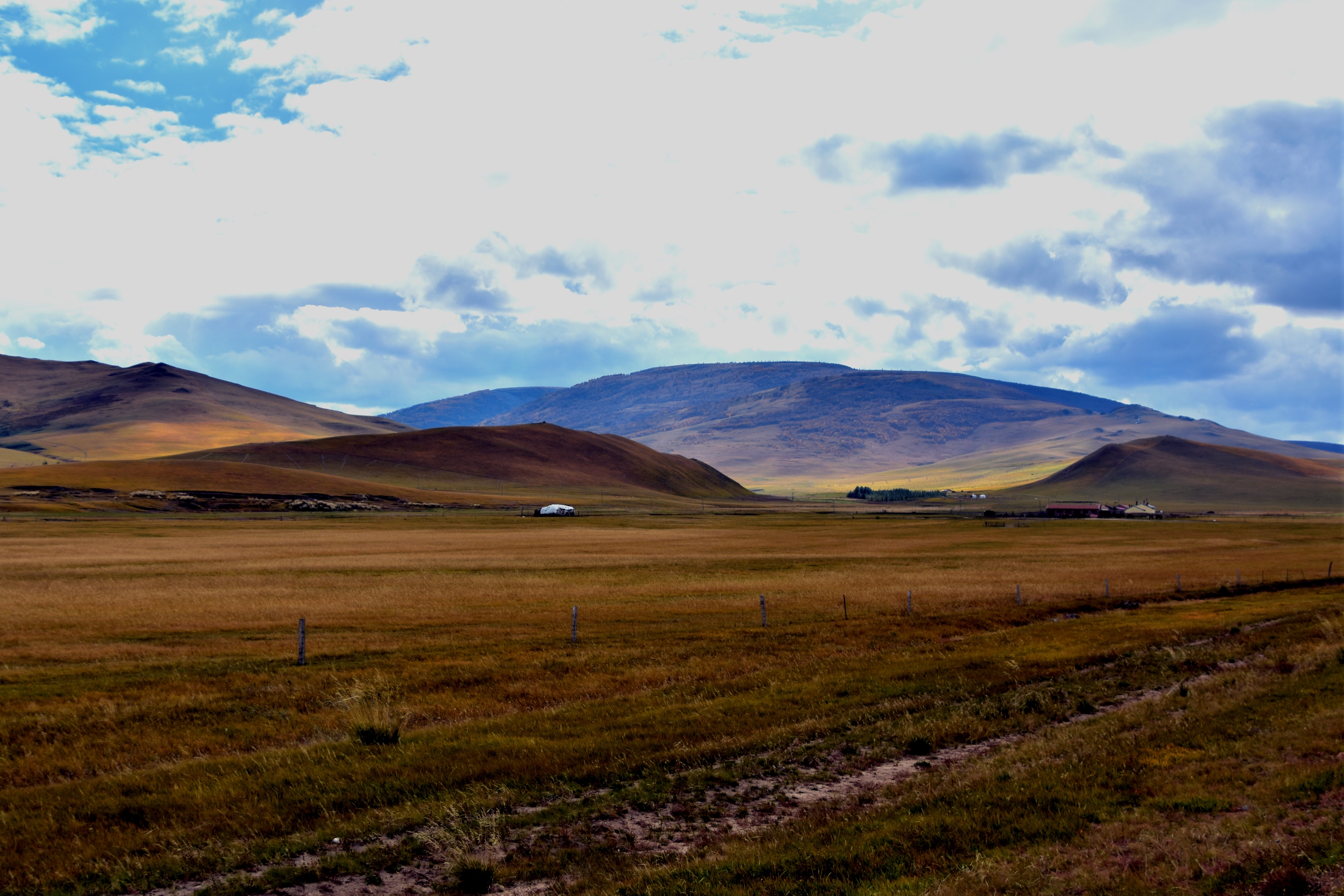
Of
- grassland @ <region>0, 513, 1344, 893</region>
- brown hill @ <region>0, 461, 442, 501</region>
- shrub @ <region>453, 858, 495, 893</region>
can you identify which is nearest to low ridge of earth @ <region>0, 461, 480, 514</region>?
brown hill @ <region>0, 461, 442, 501</region>

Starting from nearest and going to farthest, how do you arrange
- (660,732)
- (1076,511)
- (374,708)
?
(660,732)
(374,708)
(1076,511)

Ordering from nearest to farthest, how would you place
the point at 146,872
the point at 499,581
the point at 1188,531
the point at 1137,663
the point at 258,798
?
the point at 146,872, the point at 258,798, the point at 1137,663, the point at 499,581, the point at 1188,531

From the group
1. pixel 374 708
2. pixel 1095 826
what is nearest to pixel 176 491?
pixel 374 708

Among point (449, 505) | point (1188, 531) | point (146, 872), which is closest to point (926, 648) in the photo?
point (146, 872)

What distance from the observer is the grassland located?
10.9m

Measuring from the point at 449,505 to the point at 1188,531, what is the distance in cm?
12692

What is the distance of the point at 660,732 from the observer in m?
17.0

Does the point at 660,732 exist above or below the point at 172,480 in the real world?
below

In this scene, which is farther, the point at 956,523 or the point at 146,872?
the point at 956,523

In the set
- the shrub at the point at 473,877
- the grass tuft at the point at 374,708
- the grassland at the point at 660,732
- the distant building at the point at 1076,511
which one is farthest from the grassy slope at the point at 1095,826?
the distant building at the point at 1076,511

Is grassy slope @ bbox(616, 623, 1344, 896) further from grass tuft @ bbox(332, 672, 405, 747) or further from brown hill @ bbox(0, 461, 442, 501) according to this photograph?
brown hill @ bbox(0, 461, 442, 501)

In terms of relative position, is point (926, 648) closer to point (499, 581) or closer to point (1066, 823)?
point (1066, 823)

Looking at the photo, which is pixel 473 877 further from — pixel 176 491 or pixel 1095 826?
pixel 176 491

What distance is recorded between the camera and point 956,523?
14225 centimetres
